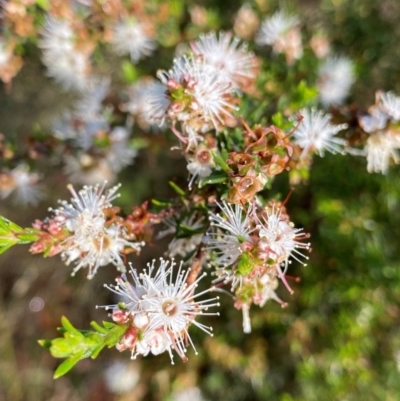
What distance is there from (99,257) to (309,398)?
6.21 feet

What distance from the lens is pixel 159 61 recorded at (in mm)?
2982

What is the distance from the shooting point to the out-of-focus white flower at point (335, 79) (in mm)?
2723

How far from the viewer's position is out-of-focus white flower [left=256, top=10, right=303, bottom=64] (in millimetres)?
2660

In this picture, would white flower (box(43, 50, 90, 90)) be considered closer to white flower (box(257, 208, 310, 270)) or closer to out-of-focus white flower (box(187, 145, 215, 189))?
out-of-focus white flower (box(187, 145, 215, 189))

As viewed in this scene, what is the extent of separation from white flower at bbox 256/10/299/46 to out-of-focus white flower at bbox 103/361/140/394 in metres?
2.43

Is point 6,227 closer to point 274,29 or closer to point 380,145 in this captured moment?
point 380,145

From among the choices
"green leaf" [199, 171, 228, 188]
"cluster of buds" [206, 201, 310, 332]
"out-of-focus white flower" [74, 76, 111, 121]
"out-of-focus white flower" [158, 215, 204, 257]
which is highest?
"out-of-focus white flower" [74, 76, 111, 121]

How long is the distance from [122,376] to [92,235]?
2.26 m

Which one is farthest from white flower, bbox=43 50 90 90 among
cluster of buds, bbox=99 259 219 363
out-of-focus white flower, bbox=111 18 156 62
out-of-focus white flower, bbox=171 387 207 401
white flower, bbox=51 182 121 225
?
out-of-focus white flower, bbox=171 387 207 401

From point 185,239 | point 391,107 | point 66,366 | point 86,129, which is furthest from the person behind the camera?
point 86,129

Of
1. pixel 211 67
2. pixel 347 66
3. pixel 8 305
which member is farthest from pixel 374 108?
pixel 8 305

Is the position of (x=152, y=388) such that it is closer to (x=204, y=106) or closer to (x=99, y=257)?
(x=99, y=257)

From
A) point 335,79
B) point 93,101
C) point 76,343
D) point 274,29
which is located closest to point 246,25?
point 274,29

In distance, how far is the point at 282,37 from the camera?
2666 mm
